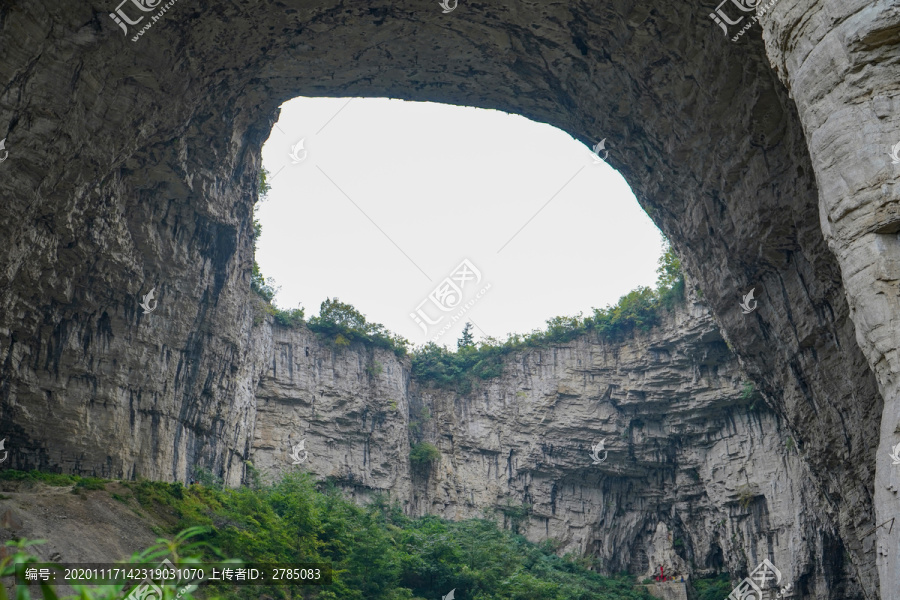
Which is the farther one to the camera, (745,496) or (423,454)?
(423,454)

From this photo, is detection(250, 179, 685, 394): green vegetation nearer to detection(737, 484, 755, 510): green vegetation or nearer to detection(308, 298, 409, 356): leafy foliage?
detection(308, 298, 409, 356): leafy foliage

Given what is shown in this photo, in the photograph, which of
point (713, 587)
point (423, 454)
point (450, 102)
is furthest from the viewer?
point (423, 454)

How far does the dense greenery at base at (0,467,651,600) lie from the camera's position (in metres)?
13.2

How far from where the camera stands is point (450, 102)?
15305mm

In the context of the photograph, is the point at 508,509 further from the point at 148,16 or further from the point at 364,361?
the point at 148,16

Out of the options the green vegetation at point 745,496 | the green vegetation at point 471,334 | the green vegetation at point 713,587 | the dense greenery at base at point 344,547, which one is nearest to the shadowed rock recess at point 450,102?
the green vegetation at point 745,496

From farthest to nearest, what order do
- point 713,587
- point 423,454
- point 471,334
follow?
point 471,334 → point 423,454 → point 713,587

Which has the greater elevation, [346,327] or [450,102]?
[450,102]

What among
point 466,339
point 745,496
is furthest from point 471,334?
point 745,496

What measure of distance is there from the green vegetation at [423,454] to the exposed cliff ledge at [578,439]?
0.37 m

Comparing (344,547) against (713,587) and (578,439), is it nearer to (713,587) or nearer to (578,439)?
(578,439)

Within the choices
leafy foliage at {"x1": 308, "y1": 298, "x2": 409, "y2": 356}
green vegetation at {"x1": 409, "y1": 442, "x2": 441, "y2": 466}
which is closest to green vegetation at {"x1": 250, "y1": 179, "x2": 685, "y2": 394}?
leafy foliage at {"x1": 308, "y1": 298, "x2": 409, "y2": 356}

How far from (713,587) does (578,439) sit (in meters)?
6.64

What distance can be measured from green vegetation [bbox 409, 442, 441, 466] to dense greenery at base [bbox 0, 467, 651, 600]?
14.3 ft
